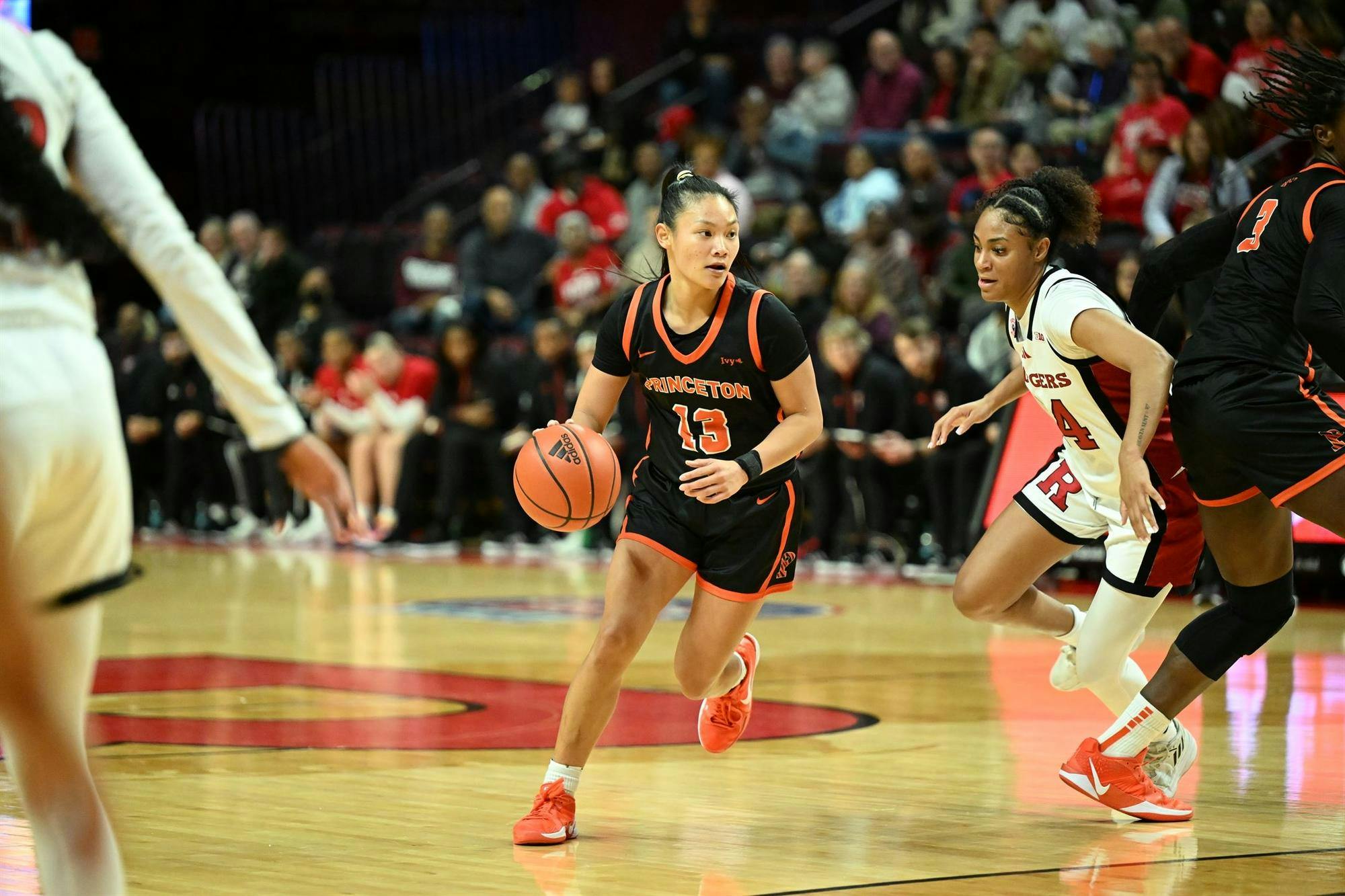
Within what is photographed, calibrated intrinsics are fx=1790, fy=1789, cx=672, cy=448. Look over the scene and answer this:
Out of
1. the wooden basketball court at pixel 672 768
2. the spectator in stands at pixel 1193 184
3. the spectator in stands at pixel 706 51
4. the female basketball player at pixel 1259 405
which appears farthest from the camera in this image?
the spectator in stands at pixel 706 51

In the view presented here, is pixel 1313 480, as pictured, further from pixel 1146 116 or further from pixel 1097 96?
pixel 1097 96

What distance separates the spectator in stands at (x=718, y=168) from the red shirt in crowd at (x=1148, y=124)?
122 inches

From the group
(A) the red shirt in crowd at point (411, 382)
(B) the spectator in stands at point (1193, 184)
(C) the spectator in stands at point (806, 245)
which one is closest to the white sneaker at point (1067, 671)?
(B) the spectator in stands at point (1193, 184)

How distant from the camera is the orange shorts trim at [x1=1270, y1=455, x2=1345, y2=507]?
4.66m

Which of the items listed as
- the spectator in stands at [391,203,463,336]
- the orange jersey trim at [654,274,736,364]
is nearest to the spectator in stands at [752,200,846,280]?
the spectator in stands at [391,203,463,336]

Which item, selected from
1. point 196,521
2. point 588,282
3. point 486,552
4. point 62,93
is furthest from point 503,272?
point 62,93

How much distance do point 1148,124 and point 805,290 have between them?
9.31 ft

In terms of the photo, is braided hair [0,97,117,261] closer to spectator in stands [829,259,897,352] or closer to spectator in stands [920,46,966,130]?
spectator in stands [829,259,897,352]

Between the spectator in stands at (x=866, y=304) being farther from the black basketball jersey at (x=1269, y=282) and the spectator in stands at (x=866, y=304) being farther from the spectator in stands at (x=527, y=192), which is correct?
the black basketball jersey at (x=1269, y=282)

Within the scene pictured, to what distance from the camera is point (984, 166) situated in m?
13.5

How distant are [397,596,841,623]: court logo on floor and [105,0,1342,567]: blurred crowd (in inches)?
89.2

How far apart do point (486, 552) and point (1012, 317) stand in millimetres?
10956

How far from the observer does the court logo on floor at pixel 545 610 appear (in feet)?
34.6

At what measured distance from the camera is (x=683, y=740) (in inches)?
250
